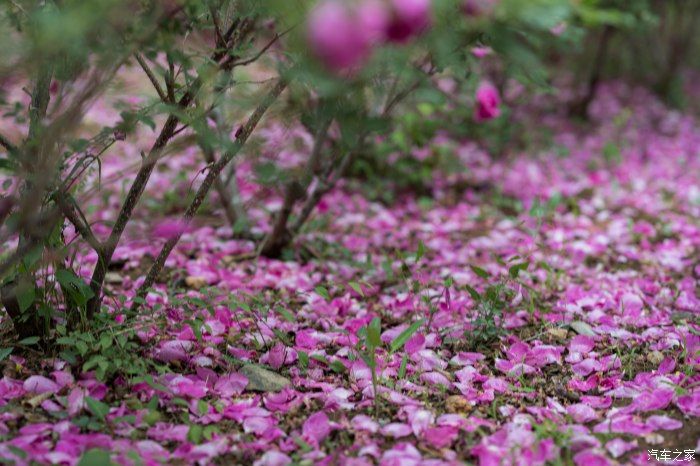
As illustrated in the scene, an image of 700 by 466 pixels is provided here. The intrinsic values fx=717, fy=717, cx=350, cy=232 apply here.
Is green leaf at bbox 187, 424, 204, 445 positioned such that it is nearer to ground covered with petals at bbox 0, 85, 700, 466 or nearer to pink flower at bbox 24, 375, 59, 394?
ground covered with petals at bbox 0, 85, 700, 466

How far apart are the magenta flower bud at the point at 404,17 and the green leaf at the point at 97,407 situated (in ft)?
3.04

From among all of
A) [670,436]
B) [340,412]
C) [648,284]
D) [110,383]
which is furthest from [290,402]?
[648,284]

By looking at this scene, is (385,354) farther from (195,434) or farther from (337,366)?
(195,434)

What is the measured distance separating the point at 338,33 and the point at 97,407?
922 mm

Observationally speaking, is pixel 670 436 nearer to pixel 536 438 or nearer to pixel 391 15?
pixel 536 438

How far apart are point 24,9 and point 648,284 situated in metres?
1.96

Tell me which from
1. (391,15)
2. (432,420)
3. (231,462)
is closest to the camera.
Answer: (391,15)

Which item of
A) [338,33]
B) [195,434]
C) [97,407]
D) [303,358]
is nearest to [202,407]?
[195,434]

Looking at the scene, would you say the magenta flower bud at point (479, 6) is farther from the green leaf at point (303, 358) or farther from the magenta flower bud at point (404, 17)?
the green leaf at point (303, 358)

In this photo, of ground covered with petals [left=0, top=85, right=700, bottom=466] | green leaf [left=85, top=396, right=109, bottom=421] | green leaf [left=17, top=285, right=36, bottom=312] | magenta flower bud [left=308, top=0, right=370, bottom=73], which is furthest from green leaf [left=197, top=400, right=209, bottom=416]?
magenta flower bud [left=308, top=0, right=370, bottom=73]

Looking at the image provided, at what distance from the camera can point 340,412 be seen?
5.02 feet

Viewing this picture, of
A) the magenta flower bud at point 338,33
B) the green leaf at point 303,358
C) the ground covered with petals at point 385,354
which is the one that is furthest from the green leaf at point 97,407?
the magenta flower bud at point 338,33

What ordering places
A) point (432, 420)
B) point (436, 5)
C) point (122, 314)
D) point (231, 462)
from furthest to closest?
1. point (122, 314)
2. point (432, 420)
3. point (231, 462)
4. point (436, 5)

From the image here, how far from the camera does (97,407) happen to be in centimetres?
138
